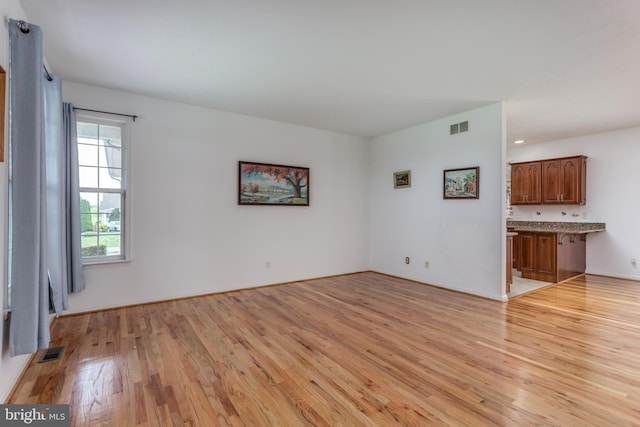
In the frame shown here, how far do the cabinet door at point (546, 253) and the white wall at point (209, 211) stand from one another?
3362mm

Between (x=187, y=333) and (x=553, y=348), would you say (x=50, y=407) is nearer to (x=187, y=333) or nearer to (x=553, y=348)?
(x=187, y=333)

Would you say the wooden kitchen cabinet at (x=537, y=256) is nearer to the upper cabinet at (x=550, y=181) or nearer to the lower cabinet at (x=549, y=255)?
the lower cabinet at (x=549, y=255)

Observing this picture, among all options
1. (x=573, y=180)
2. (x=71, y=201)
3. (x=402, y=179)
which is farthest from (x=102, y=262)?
(x=573, y=180)

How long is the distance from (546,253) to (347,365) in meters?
4.70

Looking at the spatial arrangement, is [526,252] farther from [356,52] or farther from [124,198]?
[124,198]

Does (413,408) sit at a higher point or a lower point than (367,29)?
lower

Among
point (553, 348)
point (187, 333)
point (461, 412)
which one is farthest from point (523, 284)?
point (187, 333)

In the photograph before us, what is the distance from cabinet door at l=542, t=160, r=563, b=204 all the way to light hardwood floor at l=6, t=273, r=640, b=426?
258 centimetres

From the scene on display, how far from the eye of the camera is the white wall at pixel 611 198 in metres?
5.48

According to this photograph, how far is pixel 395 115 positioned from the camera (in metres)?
4.76

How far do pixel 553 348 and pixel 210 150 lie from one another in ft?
14.9

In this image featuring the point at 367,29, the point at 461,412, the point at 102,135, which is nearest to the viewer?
the point at 461,412

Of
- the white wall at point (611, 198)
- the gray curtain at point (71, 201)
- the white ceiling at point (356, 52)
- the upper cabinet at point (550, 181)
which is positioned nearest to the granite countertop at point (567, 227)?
the white wall at point (611, 198)

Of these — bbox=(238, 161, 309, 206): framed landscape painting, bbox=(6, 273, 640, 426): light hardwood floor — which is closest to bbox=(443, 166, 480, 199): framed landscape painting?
bbox=(6, 273, 640, 426): light hardwood floor
